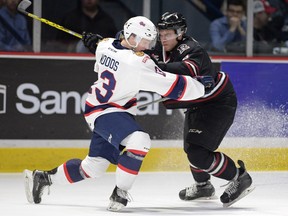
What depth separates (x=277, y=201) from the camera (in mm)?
5750

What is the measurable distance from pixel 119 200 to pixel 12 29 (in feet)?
8.79

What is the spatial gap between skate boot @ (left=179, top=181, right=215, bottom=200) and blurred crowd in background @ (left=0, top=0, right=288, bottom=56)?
203 centimetres

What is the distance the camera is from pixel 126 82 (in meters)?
5.08

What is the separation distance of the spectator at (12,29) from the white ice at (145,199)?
1.02 metres

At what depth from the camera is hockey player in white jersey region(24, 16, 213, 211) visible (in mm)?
5070

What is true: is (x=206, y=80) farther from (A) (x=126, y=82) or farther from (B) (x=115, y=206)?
(B) (x=115, y=206)

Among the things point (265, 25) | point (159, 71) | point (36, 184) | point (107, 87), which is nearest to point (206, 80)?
point (159, 71)

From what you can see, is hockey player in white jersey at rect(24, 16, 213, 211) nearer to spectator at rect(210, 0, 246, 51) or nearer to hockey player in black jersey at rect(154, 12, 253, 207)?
hockey player in black jersey at rect(154, 12, 253, 207)

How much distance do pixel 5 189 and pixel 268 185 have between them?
5.65 ft

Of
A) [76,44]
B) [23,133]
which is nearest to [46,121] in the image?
[23,133]

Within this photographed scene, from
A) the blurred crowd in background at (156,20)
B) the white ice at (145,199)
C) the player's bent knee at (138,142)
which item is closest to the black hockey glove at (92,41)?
the player's bent knee at (138,142)

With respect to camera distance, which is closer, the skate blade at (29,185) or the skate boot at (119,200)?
the skate boot at (119,200)

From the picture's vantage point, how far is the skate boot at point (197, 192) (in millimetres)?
5848

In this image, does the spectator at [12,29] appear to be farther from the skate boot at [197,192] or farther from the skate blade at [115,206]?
the skate blade at [115,206]
